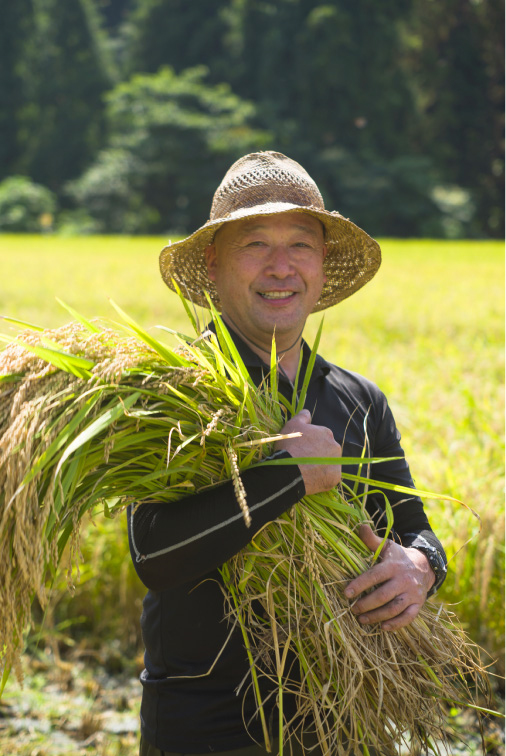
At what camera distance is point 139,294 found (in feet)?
32.8

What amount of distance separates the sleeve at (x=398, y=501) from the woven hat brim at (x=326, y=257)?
15.1 inches

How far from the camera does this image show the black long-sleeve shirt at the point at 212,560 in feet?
4.29

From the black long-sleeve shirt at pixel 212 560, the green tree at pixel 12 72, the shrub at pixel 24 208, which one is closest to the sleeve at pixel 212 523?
the black long-sleeve shirt at pixel 212 560

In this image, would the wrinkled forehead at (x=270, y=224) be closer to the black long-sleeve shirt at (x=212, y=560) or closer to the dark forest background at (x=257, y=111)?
the black long-sleeve shirt at (x=212, y=560)

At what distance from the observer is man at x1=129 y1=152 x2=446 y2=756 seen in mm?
1325

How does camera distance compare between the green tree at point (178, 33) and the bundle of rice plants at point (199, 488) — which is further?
the green tree at point (178, 33)

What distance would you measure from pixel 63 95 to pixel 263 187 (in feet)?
125

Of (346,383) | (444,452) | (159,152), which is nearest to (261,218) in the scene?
(346,383)

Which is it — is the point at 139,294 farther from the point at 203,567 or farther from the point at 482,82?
the point at 482,82

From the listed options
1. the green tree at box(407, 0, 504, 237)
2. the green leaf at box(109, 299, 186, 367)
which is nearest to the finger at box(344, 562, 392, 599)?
the green leaf at box(109, 299, 186, 367)

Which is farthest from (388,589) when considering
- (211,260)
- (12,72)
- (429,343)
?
(12,72)

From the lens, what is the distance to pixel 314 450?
1.35 metres

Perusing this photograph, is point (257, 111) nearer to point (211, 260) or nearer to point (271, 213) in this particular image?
point (211, 260)

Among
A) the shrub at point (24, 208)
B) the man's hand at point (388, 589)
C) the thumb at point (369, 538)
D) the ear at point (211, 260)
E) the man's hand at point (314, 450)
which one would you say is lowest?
the man's hand at point (388, 589)
